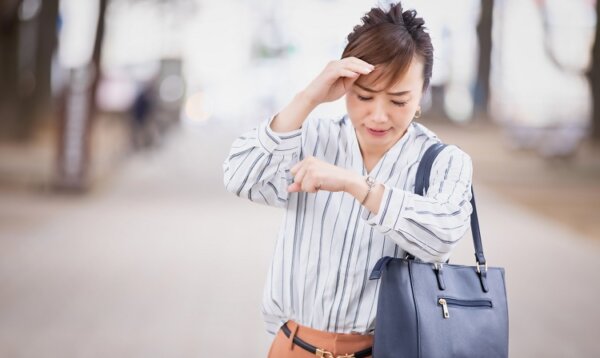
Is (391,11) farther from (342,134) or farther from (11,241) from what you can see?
(11,241)

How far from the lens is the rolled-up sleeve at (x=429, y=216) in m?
1.91

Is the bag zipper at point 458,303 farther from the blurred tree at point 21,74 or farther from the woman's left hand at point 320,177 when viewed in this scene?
the blurred tree at point 21,74

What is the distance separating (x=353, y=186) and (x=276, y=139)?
0.86 ft

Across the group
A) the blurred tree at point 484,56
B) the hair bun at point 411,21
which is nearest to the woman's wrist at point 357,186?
the hair bun at point 411,21

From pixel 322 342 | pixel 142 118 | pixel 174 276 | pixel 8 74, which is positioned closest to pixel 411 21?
pixel 322 342

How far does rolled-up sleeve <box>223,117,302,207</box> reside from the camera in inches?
82.4

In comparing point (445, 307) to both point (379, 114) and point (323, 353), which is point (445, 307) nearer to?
point (323, 353)

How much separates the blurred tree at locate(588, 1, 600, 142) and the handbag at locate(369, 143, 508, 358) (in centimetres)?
2113

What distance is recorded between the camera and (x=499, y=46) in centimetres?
3559

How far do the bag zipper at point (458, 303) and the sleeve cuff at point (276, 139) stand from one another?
48 centimetres

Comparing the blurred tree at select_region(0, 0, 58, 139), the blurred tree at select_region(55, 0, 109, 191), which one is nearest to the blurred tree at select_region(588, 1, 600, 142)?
the blurred tree at select_region(55, 0, 109, 191)

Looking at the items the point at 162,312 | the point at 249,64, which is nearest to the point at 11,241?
the point at 162,312

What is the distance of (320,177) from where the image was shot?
6.16 ft

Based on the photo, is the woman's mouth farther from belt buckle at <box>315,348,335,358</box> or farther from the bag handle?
belt buckle at <box>315,348,335,358</box>
